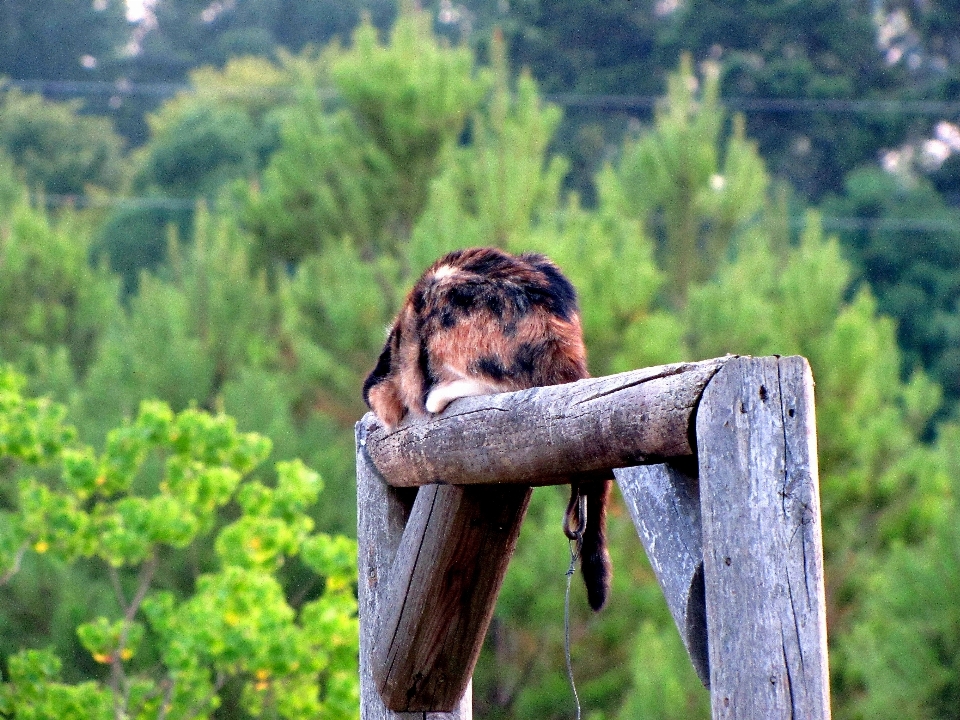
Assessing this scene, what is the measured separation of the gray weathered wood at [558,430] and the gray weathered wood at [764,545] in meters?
0.07

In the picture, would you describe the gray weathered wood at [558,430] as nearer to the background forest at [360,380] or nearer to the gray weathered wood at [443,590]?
the gray weathered wood at [443,590]

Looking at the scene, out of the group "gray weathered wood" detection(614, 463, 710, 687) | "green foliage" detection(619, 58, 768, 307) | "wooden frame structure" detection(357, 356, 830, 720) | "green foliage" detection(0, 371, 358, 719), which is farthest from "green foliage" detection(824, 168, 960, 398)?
"gray weathered wood" detection(614, 463, 710, 687)

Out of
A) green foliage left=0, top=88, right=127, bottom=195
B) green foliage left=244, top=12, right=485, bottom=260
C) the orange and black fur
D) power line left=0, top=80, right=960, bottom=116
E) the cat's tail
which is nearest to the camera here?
the cat's tail

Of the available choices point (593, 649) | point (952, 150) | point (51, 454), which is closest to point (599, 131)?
point (952, 150)

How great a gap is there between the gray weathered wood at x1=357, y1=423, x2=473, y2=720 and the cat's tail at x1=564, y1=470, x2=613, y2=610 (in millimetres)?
666

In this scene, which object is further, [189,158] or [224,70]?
[224,70]

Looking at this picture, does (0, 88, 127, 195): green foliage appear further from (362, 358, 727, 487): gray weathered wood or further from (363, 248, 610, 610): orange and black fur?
(362, 358, 727, 487): gray weathered wood

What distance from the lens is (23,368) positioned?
401 inches

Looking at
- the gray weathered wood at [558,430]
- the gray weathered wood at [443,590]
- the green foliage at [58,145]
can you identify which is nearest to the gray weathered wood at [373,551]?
the gray weathered wood at [443,590]

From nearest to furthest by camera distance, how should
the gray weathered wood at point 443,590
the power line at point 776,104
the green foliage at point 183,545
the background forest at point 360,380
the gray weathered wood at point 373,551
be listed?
the gray weathered wood at point 443,590 < the gray weathered wood at point 373,551 < the green foliage at point 183,545 < the background forest at point 360,380 < the power line at point 776,104

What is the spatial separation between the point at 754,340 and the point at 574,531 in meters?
6.59

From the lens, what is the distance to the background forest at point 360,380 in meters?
5.06

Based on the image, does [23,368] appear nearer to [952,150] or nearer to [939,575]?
[939,575]

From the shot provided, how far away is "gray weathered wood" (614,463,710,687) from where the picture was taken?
1422 mm
